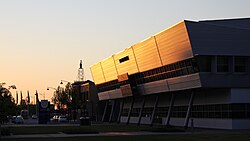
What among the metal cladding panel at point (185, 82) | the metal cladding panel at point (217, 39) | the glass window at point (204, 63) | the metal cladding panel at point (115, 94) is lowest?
the metal cladding panel at point (185, 82)

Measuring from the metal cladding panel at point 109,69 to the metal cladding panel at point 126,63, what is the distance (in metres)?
3.13

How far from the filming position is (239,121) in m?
58.0

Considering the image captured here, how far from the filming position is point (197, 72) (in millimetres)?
59625

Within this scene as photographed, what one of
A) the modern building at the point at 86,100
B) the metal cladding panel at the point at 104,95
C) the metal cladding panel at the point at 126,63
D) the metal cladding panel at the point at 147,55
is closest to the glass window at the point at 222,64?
the metal cladding panel at the point at 147,55

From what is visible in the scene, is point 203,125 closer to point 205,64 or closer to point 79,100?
point 205,64

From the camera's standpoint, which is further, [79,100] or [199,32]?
[79,100]

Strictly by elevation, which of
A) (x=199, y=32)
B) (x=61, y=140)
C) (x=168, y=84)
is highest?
(x=199, y=32)

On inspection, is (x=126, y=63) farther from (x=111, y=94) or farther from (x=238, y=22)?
(x=238, y=22)

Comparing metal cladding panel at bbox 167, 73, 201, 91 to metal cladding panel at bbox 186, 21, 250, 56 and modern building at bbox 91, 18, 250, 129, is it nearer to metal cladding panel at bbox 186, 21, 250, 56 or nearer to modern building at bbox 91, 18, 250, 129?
modern building at bbox 91, 18, 250, 129

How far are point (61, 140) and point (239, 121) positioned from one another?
26.0 meters

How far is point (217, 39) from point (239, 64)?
4464 millimetres

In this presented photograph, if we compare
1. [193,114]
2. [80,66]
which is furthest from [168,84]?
[80,66]

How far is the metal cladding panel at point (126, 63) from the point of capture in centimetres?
8210

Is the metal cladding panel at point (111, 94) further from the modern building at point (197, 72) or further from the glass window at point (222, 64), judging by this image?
the glass window at point (222, 64)
